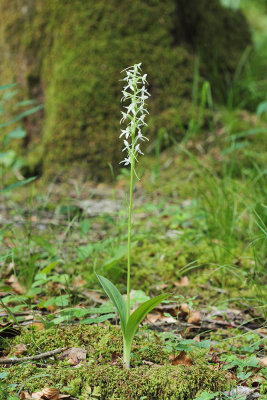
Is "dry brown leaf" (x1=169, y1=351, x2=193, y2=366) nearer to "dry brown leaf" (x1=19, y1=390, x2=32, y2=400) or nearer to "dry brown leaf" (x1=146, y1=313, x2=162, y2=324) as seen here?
"dry brown leaf" (x1=146, y1=313, x2=162, y2=324)

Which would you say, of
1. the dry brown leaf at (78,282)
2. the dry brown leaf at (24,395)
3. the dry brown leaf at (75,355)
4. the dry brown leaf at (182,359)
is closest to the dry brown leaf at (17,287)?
the dry brown leaf at (78,282)

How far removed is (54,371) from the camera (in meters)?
1.31

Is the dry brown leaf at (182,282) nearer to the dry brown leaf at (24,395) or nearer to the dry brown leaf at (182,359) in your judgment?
the dry brown leaf at (182,359)

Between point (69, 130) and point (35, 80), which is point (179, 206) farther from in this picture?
point (35, 80)

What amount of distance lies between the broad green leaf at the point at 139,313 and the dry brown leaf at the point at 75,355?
0.22 metres

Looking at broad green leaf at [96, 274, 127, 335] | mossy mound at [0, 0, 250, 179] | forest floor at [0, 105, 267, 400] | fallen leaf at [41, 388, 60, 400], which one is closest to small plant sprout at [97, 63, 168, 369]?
broad green leaf at [96, 274, 127, 335]

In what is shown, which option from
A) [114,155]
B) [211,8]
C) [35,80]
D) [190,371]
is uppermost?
[211,8]

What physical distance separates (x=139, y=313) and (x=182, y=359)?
0.33 m

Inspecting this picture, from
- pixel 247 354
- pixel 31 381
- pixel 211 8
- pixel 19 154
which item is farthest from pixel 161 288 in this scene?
pixel 211 8

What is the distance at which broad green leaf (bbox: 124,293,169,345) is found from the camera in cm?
120

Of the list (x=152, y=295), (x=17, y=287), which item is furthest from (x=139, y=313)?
(x=17, y=287)

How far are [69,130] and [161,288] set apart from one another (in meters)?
1.94

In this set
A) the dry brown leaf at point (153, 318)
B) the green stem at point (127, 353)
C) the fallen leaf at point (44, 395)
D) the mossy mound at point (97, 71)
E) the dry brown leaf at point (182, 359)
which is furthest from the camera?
the mossy mound at point (97, 71)

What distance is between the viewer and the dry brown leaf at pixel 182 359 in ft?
4.61
